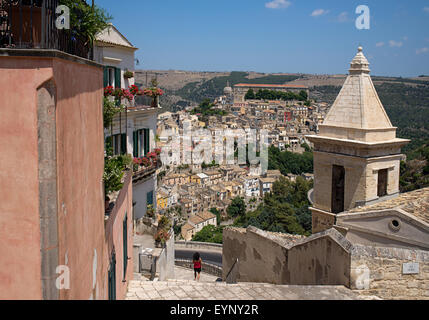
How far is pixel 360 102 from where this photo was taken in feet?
33.1

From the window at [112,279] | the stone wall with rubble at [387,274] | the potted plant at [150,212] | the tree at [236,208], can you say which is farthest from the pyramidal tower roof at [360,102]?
the tree at [236,208]

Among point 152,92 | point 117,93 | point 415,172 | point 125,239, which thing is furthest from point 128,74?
point 415,172

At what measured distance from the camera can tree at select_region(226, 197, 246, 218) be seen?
3088 inches

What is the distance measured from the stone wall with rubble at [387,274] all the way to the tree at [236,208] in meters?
72.5

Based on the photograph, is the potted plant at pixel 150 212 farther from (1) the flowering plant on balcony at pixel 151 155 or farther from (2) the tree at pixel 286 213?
(2) the tree at pixel 286 213

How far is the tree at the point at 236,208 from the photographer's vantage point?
78438mm

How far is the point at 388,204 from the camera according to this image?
29.0 ft

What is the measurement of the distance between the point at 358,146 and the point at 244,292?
535 cm

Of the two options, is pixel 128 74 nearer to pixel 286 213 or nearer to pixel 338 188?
pixel 338 188

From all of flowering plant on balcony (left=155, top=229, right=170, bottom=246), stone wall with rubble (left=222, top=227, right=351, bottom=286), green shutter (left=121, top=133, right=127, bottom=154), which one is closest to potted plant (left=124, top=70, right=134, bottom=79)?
green shutter (left=121, top=133, right=127, bottom=154)

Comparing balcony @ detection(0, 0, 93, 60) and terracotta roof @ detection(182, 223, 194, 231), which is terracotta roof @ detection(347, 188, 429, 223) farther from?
terracotta roof @ detection(182, 223, 194, 231)

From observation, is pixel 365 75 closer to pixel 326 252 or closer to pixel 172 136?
pixel 326 252

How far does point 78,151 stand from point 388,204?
6990mm

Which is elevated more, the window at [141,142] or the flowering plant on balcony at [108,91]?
the flowering plant on balcony at [108,91]
